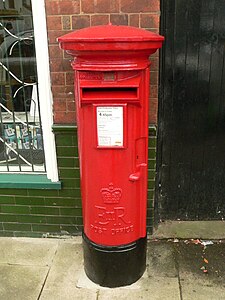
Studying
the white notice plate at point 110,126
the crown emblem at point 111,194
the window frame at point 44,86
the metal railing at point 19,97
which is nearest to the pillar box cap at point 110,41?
the white notice plate at point 110,126

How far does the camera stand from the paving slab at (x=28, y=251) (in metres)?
3.27

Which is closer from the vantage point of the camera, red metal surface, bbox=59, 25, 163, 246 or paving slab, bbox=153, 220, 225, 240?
red metal surface, bbox=59, 25, 163, 246

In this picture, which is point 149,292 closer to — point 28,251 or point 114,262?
point 114,262

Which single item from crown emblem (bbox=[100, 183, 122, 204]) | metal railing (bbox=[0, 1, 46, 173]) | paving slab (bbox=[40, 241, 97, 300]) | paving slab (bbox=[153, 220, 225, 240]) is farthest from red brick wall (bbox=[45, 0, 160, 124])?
paving slab (bbox=[40, 241, 97, 300])

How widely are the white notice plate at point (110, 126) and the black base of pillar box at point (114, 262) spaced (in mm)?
882

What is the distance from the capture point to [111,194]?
102 inches

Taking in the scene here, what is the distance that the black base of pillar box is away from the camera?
9.20ft

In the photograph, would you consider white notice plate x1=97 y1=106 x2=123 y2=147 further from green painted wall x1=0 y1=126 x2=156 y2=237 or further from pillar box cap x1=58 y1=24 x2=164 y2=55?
green painted wall x1=0 y1=126 x2=156 y2=237

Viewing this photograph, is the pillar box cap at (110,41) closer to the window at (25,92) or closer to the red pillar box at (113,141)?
the red pillar box at (113,141)

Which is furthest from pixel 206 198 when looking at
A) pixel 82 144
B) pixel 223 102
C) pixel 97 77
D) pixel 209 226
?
pixel 97 77

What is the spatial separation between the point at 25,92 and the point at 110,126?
51.6 inches

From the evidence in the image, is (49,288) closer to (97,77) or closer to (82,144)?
(82,144)

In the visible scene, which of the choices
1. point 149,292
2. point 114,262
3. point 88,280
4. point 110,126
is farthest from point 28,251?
point 110,126

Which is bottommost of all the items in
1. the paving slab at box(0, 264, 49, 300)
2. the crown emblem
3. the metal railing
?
the paving slab at box(0, 264, 49, 300)
